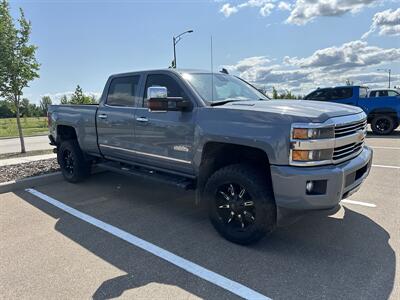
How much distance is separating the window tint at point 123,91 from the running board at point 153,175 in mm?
1012

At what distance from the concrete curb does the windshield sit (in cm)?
394

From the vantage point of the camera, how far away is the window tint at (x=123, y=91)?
5129 mm

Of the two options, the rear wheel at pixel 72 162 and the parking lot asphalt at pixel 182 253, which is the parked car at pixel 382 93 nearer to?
the parking lot asphalt at pixel 182 253

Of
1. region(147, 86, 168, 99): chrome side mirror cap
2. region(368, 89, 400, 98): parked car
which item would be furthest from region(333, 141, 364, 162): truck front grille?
region(368, 89, 400, 98): parked car

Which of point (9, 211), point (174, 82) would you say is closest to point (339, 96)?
point (174, 82)

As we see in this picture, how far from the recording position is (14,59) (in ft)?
32.7

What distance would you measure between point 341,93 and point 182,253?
1304 centimetres

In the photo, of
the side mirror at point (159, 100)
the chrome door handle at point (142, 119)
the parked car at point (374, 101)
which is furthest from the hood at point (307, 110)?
the parked car at point (374, 101)

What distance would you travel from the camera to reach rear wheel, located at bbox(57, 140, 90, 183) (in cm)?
634

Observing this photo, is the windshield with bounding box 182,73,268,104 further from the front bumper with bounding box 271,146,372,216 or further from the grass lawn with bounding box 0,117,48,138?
the grass lawn with bounding box 0,117,48,138

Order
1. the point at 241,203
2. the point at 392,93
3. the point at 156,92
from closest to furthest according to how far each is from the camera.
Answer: the point at 241,203, the point at 156,92, the point at 392,93

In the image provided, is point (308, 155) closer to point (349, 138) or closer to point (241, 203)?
point (349, 138)

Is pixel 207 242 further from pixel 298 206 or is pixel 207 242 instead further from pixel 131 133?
pixel 131 133

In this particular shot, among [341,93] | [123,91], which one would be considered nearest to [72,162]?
[123,91]
